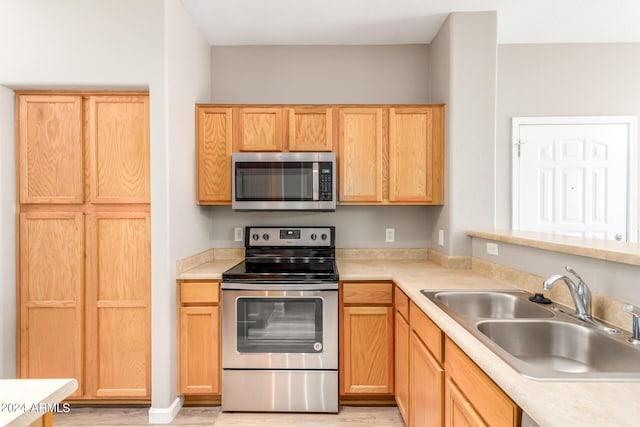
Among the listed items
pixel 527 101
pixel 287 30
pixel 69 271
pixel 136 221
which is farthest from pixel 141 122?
pixel 527 101

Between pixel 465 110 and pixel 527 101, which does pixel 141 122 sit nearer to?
pixel 465 110

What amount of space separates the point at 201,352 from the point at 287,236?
1094 mm

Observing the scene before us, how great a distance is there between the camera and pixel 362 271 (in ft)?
8.50

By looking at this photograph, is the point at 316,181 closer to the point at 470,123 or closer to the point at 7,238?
the point at 470,123

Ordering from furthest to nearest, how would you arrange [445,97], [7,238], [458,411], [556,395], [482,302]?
[445,97] → [7,238] → [482,302] → [458,411] → [556,395]

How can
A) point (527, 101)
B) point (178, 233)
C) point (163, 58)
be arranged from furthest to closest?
point (527, 101) → point (178, 233) → point (163, 58)

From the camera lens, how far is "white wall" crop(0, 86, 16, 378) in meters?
2.31

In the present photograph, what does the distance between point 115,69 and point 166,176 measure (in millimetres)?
750

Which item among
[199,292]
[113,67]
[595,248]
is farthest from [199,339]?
[595,248]

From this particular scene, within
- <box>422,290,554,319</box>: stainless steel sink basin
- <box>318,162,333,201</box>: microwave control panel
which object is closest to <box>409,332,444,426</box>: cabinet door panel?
<box>422,290,554,319</box>: stainless steel sink basin

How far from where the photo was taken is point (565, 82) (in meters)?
3.17

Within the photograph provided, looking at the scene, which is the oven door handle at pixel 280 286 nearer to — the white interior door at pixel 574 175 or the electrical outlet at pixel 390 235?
the electrical outlet at pixel 390 235

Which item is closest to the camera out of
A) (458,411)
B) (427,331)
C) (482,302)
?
(458,411)

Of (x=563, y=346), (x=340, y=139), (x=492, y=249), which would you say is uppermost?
(x=340, y=139)
